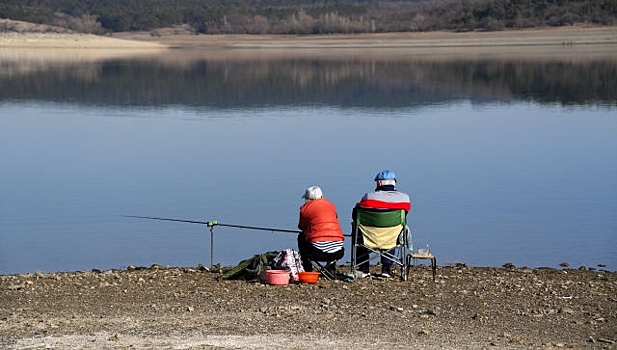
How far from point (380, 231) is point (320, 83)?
25.6m

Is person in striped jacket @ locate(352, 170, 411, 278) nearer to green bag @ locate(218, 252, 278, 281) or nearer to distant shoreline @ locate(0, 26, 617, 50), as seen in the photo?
green bag @ locate(218, 252, 278, 281)

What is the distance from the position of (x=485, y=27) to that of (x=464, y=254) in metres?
63.0

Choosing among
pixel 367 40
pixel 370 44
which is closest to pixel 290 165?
pixel 370 44

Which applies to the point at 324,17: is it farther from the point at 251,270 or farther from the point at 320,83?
the point at 251,270

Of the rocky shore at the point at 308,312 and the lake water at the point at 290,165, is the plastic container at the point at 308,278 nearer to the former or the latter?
the rocky shore at the point at 308,312

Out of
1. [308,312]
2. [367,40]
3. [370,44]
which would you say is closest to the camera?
[308,312]

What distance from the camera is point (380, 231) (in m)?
8.14

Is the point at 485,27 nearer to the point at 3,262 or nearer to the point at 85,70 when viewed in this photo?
the point at 85,70

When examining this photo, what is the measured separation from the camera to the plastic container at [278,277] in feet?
25.9

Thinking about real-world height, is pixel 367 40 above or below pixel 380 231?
below

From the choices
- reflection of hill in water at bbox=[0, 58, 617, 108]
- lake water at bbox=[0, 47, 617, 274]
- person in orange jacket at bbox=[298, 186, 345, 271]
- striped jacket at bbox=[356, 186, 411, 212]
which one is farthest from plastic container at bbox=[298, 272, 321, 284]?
reflection of hill in water at bbox=[0, 58, 617, 108]

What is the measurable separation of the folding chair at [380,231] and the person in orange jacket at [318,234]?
14 cm

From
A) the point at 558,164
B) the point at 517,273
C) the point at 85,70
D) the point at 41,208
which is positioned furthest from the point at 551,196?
the point at 85,70

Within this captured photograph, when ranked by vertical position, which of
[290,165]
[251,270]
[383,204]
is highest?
[383,204]
